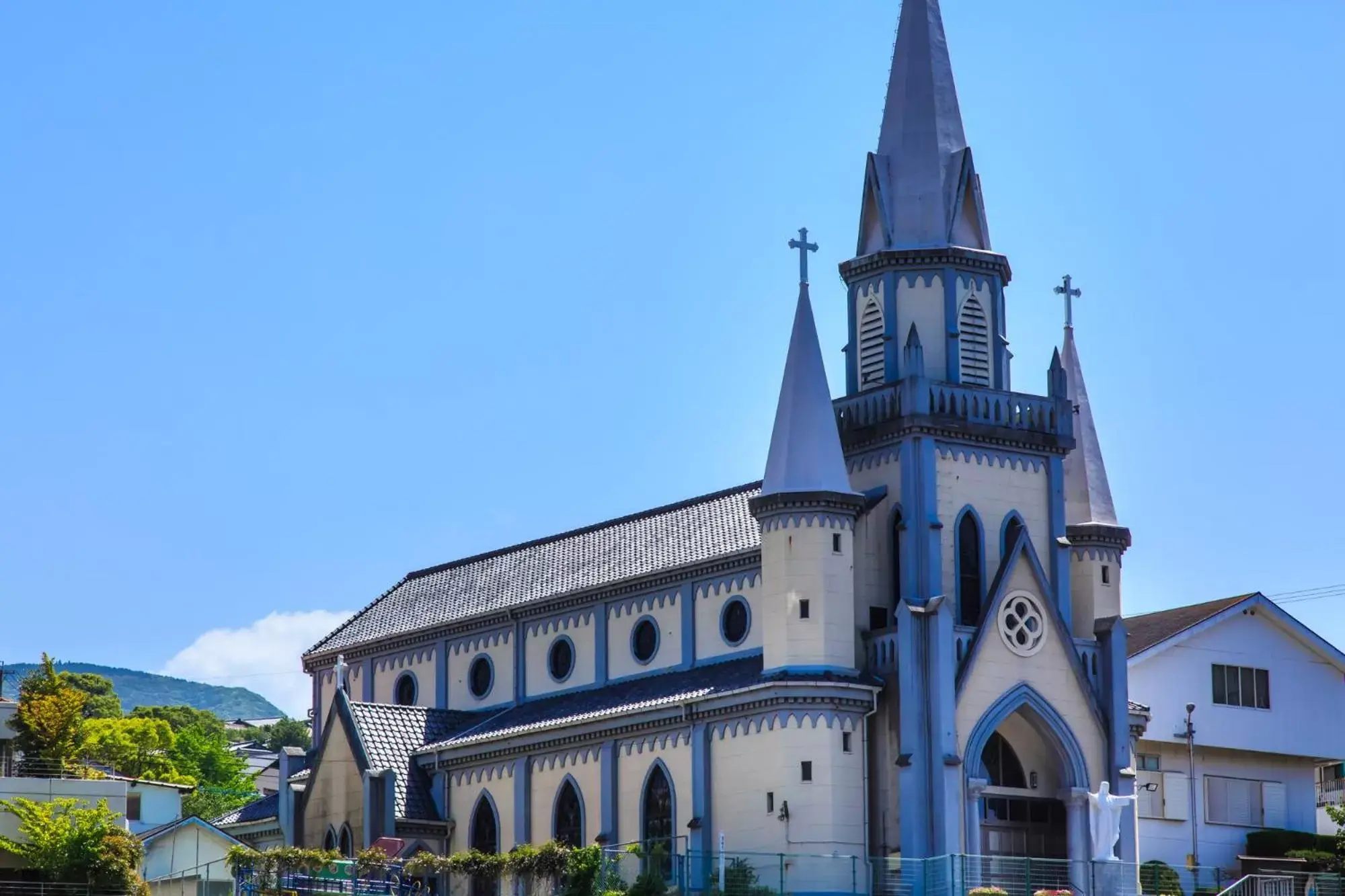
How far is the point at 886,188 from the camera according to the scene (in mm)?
75062

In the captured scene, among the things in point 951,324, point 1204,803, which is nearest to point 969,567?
point 951,324

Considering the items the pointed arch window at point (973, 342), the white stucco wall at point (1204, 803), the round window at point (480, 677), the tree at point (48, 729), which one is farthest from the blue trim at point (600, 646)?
the white stucco wall at point (1204, 803)

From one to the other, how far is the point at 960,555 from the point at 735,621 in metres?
7.10

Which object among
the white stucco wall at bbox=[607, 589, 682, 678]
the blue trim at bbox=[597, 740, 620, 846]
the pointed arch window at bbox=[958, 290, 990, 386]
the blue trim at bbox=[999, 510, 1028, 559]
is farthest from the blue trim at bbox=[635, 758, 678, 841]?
the pointed arch window at bbox=[958, 290, 990, 386]

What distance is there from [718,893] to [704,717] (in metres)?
6.47

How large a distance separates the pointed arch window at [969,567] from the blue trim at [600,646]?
517 inches

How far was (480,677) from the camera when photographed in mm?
84188

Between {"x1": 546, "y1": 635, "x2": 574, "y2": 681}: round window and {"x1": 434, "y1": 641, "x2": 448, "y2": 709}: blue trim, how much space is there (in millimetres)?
6453

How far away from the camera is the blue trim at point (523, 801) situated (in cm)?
7581

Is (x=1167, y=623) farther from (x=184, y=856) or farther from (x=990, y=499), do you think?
(x=184, y=856)

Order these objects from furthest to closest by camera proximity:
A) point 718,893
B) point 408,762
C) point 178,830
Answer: point 408,762, point 178,830, point 718,893

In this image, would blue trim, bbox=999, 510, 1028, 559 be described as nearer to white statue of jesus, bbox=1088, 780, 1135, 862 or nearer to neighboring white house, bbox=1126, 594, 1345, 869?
white statue of jesus, bbox=1088, 780, 1135, 862

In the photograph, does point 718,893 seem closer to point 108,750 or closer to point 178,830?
point 178,830

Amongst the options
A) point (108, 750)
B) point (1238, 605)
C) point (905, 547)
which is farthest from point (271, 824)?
point (108, 750)
